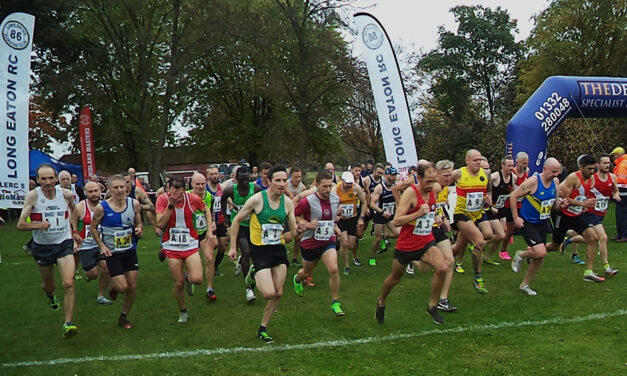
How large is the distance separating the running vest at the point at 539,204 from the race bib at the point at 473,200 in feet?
2.07

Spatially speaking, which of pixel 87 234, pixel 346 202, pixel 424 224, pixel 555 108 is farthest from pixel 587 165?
pixel 87 234

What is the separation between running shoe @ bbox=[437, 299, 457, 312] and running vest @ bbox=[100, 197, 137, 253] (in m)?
4.09

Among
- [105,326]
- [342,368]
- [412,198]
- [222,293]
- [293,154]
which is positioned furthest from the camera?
[293,154]

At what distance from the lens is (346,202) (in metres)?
9.16

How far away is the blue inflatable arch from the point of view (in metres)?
12.9

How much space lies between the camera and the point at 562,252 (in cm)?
1056

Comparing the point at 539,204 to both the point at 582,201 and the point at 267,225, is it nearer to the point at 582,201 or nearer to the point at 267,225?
the point at 582,201

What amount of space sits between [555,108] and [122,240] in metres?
11.5

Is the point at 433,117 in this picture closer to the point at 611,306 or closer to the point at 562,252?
the point at 562,252

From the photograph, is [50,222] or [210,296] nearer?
[50,222]

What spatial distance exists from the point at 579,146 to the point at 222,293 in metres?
22.6

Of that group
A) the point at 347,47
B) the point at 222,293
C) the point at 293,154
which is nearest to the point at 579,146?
the point at 347,47

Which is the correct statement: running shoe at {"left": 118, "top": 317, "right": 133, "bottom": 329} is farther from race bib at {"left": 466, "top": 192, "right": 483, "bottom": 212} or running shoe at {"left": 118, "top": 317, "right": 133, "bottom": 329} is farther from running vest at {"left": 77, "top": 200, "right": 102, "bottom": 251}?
race bib at {"left": 466, "top": 192, "right": 483, "bottom": 212}

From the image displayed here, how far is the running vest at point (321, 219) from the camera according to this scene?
21.4 feet
